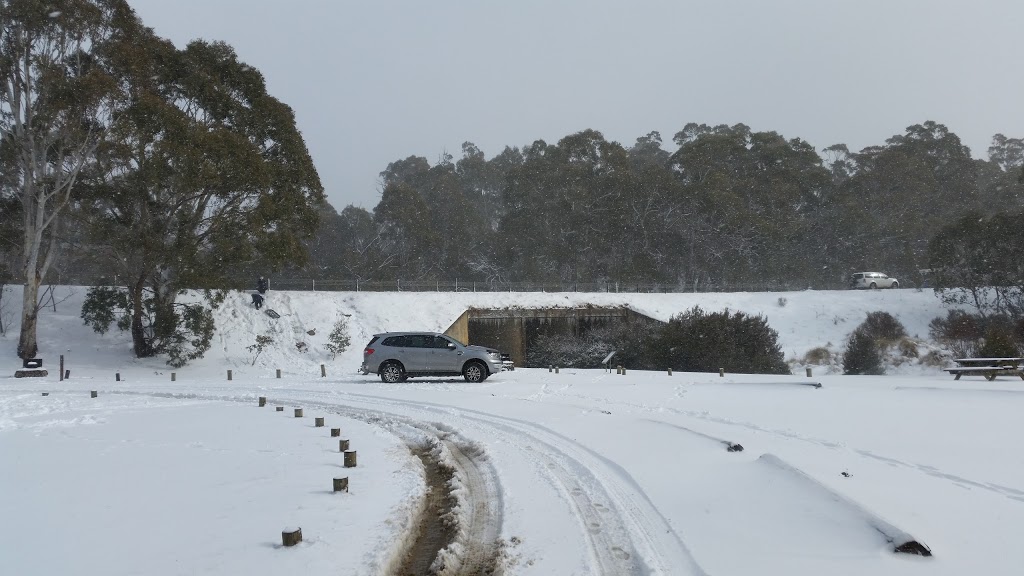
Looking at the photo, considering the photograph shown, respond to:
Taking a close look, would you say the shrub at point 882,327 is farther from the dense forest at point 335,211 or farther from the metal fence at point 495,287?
the metal fence at point 495,287

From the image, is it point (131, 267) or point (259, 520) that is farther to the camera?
point (131, 267)

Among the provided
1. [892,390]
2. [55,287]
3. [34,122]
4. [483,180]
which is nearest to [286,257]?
[34,122]

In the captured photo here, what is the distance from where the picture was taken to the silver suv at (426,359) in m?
21.8

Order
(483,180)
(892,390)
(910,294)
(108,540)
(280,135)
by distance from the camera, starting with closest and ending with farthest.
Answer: (108,540)
(892,390)
(280,135)
(910,294)
(483,180)

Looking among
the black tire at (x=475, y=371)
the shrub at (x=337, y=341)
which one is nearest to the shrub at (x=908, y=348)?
the black tire at (x=475, y=371)

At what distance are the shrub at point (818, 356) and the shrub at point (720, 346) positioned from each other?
19.0 ft

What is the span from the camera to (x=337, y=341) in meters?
33.5

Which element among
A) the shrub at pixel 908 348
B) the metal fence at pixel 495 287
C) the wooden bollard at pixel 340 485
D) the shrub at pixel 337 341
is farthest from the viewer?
the metal fence at pixel 495 287

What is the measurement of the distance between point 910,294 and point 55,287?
4847cm

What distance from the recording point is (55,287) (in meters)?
35.3

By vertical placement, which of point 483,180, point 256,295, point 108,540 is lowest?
point 108,540

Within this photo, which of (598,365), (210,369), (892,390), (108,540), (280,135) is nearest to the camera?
(108,540)

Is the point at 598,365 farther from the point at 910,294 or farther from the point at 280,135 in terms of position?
the point at 910,294

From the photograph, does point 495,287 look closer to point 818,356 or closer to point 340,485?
point 818,356
